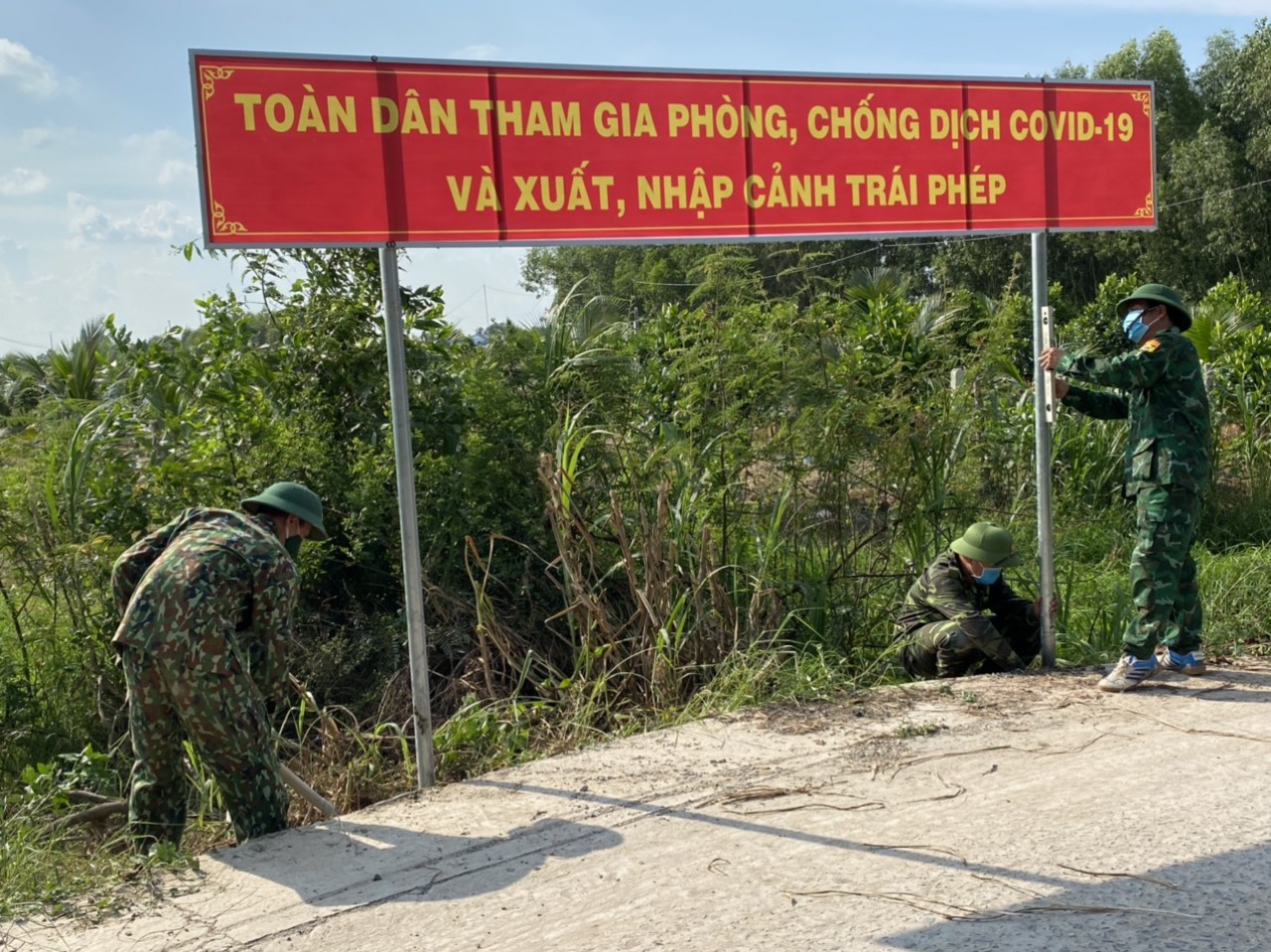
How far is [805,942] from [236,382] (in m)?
5.24

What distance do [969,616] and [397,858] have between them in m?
3.32

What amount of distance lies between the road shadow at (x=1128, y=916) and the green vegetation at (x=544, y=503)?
7.06 ft

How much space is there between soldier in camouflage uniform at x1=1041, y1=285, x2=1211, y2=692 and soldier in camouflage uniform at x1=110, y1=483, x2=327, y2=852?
3603mm

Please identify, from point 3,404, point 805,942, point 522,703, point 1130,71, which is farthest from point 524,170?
point 1130,71

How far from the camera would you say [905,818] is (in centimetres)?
409

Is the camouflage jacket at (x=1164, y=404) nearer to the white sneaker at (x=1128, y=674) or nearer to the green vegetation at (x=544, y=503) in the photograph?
the white sneaker at (x=1128, y=674)

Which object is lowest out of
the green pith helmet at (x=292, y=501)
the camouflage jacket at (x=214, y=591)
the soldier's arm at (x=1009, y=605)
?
the soldier's arm at (x=1009, y=605)

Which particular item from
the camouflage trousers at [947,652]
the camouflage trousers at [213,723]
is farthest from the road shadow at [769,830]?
the camouflage trousers at [947,652]

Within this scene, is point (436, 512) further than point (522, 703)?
Yes

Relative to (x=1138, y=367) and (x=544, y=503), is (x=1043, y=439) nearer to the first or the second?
(x=1138, y=367)

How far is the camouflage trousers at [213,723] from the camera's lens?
14.0 feet

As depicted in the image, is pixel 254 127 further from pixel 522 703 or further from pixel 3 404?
pixel 3 404

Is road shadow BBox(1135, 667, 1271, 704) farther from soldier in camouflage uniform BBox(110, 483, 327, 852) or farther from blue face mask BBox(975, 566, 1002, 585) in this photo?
soldier in camouflage uniform BBox(110, 483, 327, 852)

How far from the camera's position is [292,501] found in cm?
471
